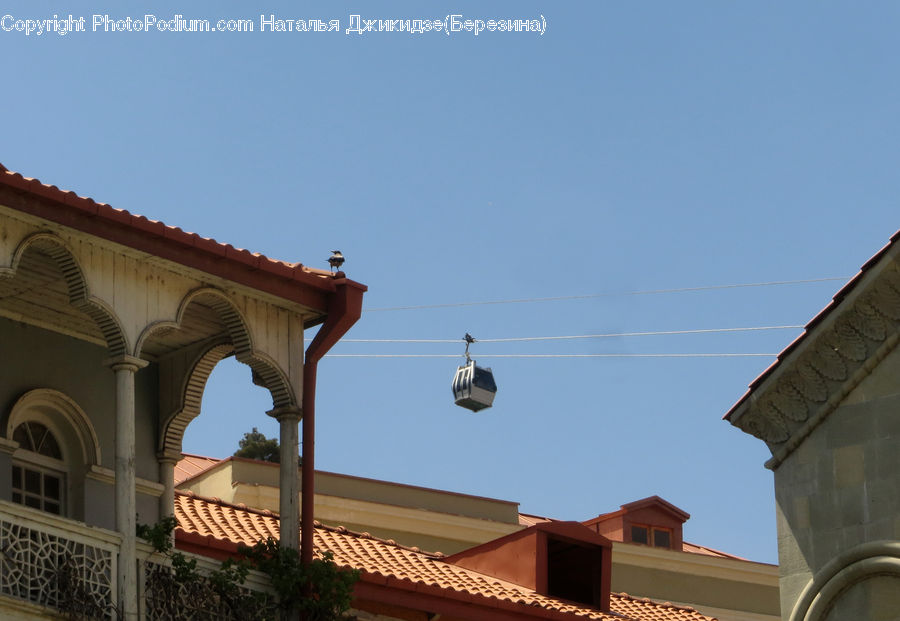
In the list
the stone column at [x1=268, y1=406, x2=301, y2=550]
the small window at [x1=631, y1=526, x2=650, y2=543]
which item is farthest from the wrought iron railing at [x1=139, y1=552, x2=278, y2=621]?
the small window at [x1=631, y1=526, x2=650, y2=543]

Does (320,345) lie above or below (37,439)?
above

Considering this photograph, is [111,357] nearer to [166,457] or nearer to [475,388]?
[166,457]

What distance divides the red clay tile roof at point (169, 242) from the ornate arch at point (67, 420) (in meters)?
1.70

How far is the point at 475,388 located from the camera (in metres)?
25.5

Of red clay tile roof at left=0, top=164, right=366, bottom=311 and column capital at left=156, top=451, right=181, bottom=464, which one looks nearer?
red clay tile roof at left=0, top=164, right=366, bottom=311

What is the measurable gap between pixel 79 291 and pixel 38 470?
6.50 feet

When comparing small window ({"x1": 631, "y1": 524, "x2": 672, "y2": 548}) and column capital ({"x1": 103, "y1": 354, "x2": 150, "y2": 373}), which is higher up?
small window ({"x1": 631, "y1": 524, "x2": 672, "y2": 548})

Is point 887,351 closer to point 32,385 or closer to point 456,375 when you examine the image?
point 32,385

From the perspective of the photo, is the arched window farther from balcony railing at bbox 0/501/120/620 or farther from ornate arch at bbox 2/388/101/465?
balcony railing at bbox 0/501/120/620

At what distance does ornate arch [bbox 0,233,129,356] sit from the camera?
14.7 m

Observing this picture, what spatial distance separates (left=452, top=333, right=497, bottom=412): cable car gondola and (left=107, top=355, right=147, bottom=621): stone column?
1064 centimetres

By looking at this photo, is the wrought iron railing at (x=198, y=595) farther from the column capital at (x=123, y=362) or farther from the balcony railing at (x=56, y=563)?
the column capital at (x=123, y=362)

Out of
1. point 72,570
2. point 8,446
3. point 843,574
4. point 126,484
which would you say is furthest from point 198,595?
point 843,574

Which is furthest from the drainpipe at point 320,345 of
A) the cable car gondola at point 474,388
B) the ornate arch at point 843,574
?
the cable car gondola at point 474,388
